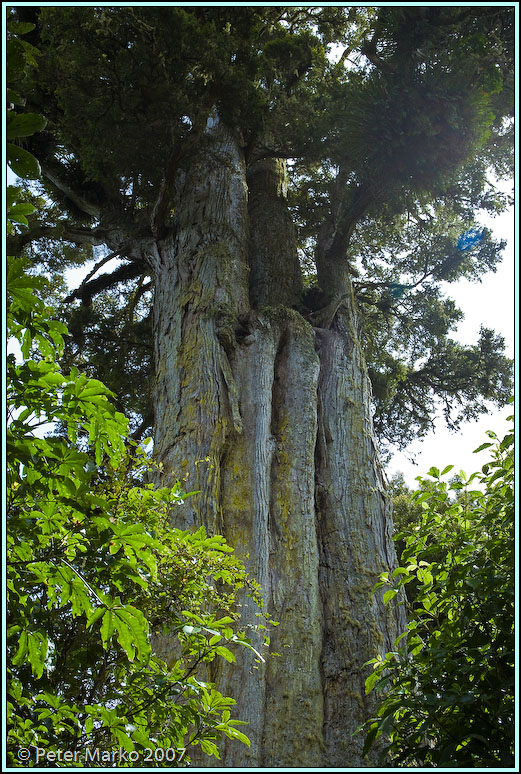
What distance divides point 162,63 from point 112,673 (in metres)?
5.69

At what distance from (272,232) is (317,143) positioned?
3.70ft

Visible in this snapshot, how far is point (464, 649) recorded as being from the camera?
2492mm

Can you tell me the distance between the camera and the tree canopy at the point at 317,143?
19.7 feet

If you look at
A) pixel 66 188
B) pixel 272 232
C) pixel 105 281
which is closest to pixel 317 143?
pixel 272 232

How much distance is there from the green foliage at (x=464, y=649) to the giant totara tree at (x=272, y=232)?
6.26ft

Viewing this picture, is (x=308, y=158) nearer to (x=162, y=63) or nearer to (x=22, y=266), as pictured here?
(x=162, y=63)

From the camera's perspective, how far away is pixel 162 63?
20.7 ft

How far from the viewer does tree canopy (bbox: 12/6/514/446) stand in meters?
6.00

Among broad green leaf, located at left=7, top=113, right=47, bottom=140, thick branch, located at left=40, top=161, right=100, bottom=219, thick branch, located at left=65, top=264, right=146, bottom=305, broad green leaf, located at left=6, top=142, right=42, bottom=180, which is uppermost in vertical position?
thick branch, located at left=40, top=161, right=100, bottom=219

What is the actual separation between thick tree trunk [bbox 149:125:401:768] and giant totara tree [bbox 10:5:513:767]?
0.02 meters

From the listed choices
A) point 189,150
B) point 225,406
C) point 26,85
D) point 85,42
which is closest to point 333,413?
point 225,406

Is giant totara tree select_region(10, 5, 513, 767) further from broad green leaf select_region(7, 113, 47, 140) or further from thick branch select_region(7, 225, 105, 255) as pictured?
broad green leaf select_region(7, 113, 47, 140)

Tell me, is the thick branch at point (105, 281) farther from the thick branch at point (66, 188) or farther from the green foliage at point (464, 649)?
the green foliage at point (464, 649)

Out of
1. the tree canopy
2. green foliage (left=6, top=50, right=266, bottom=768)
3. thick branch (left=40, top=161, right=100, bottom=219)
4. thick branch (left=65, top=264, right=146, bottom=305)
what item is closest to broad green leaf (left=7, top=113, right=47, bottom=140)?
green foliage (left=6, top=50, right=266, bottom=768)
